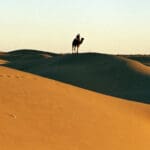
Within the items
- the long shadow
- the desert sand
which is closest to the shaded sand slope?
the desert sand

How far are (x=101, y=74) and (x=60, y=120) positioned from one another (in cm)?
2519

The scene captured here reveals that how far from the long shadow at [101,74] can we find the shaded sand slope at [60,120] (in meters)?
14.1

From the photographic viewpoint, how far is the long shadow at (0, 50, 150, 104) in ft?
102

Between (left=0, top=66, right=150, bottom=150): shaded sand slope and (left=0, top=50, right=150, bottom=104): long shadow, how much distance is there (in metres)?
14.1

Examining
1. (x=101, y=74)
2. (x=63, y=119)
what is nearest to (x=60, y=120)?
(x=63, y=119)

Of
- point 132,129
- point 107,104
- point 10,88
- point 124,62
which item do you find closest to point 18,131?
point 10,88

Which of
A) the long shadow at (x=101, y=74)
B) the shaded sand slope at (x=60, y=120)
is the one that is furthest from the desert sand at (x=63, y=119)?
the long shadow at (x=101, y=74)

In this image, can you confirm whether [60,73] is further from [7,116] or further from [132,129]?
[7,116]

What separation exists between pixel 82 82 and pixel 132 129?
22.3 meters

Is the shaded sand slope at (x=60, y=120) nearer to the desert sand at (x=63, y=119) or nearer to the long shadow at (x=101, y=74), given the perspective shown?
the desert sand at (x=63, y=119)

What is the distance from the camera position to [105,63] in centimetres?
3731

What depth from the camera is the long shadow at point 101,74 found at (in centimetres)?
3112

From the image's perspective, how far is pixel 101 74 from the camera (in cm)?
3491

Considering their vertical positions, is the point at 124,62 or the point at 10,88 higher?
the point at 10,88
